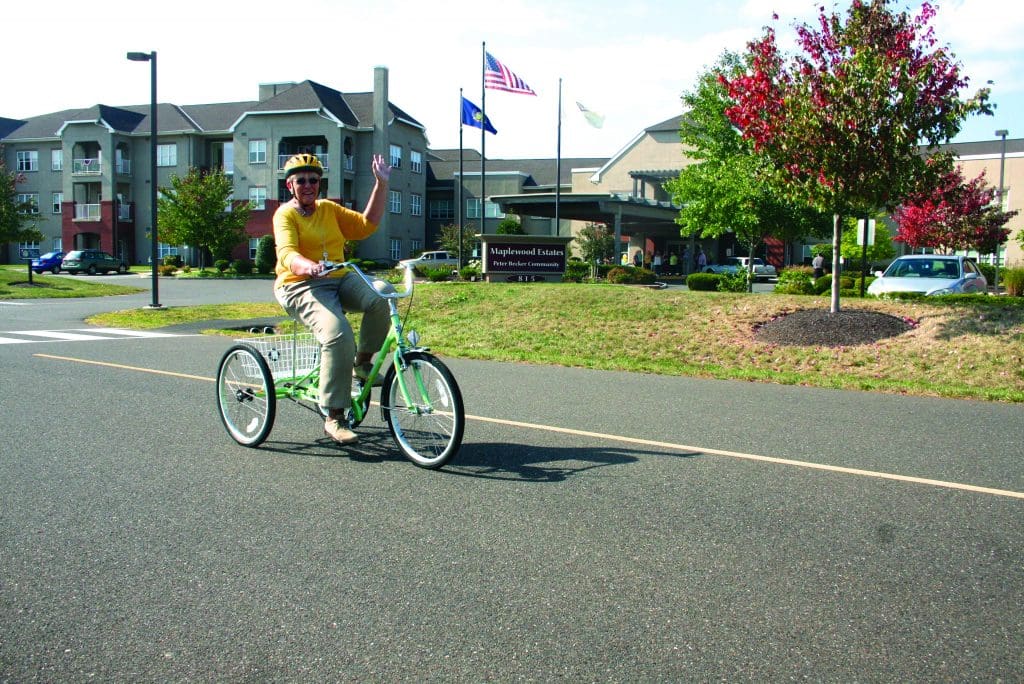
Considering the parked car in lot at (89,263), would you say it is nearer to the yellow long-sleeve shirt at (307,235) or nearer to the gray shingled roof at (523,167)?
the gray shingled roof at (523,167)

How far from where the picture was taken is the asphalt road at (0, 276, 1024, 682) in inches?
127

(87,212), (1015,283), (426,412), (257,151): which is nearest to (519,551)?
(426,412)

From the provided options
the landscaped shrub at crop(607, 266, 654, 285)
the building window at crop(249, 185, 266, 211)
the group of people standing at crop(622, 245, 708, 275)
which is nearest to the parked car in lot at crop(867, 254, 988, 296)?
the landscaped shrub at crop(607, 266, 654, 285)

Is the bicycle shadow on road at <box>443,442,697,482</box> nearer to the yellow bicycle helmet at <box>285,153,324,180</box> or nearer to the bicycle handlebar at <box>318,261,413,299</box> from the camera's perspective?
the bicycle handlebar at <box>318,261,413,299</box>

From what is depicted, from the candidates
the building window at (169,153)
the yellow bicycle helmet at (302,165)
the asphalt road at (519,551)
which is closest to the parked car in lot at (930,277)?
the asphalt road at (519,551)

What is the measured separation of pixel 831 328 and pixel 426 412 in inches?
360

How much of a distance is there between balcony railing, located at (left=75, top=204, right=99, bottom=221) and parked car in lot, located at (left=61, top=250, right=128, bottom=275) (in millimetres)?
11976

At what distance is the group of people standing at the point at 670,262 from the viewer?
2093 inches

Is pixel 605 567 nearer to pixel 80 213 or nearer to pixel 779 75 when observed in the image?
pixel 779 75

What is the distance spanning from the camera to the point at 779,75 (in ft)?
45.5

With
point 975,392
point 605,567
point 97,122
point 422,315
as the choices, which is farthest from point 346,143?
point 605,567

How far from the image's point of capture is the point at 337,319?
598cm

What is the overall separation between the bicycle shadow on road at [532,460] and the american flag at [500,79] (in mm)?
28410

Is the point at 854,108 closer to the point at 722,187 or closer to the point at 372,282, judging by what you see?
the point at 372,282
